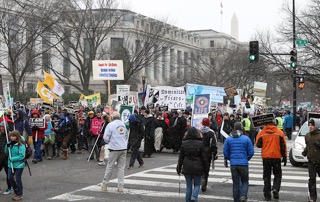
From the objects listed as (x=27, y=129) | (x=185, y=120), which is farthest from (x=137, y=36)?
(x=27, y=129)

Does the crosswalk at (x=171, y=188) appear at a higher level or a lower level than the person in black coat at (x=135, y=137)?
lower

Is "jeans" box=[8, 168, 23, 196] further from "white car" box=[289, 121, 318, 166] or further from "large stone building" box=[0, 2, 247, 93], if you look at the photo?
"large stone building" box=[0, 2, 247, 93]

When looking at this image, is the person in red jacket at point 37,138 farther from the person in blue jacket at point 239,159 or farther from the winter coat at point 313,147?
the winter coat at point 313,147

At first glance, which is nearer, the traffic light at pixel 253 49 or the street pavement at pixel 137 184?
the street pavement at pixel 137 184

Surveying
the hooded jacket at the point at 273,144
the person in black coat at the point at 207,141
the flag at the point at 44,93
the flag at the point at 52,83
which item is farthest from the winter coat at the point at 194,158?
the flag at the point at 52,83

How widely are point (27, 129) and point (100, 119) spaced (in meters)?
2.47

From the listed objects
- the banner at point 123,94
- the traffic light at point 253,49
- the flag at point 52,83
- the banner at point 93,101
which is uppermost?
the traffic light at point 253,49

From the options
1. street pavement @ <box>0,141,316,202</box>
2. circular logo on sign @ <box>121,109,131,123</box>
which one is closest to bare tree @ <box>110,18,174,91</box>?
circular logo on sign @ <box>121,109,131,123</box>

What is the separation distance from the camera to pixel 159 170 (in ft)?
42.4

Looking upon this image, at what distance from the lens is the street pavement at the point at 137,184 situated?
9.19 metres

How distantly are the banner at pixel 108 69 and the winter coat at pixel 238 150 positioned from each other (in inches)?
284

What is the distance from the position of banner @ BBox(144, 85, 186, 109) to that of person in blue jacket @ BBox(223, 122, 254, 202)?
12.8m

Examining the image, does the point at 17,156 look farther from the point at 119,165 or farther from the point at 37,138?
the point at 37,138

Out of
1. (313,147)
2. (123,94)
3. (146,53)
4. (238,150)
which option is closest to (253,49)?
(123,94)
